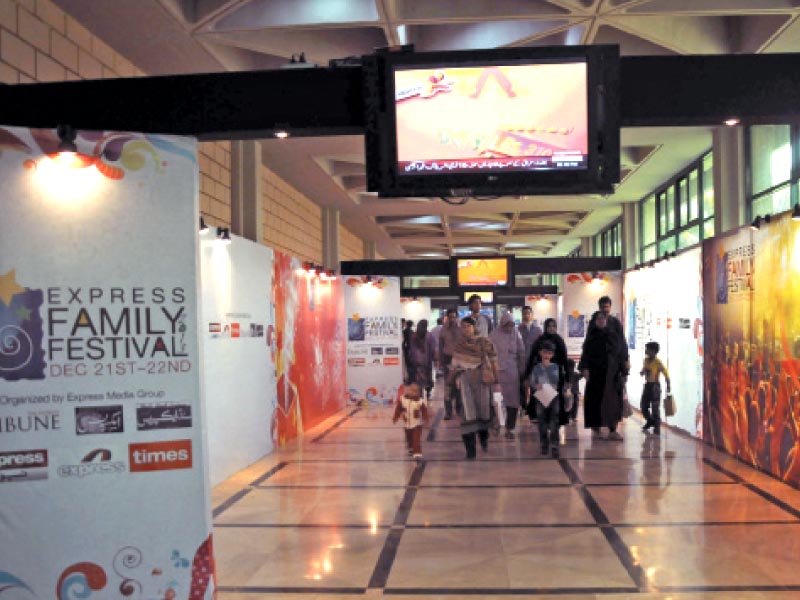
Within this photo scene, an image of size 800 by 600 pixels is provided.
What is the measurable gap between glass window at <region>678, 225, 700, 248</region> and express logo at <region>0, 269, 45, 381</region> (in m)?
9.37

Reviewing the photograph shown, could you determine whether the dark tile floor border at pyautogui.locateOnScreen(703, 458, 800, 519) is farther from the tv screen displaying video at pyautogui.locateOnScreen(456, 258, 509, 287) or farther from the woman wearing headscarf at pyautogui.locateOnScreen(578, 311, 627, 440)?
the tv screen displaying video at pyautogui.locateOnScreen(456, 258, 509, 287)

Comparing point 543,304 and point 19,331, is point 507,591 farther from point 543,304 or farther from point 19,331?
point 543,304

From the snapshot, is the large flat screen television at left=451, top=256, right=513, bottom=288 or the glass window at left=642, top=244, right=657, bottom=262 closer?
the glass window at left=642, top=244, right=657, bottom=262

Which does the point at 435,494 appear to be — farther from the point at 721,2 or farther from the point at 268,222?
the point at 268,222

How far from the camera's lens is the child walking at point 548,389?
26.7 ft

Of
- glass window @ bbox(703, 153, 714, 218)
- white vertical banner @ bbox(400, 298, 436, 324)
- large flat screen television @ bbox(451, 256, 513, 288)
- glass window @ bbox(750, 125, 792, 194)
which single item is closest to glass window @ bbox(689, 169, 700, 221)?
glass window @ bbox(703, 153, 714, 218)

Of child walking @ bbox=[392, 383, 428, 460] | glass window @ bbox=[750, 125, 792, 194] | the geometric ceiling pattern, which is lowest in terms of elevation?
child walking @ bbox=[392, 383, 428, 460]

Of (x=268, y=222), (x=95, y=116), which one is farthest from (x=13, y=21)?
(x=268, y=222)

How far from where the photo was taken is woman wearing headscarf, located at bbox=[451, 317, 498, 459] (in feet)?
26.0

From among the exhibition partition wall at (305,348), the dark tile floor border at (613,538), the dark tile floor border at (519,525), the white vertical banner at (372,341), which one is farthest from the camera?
the white vertical banner at (372,341)

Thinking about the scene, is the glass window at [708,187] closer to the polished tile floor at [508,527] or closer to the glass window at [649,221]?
the glass window at [649,221]

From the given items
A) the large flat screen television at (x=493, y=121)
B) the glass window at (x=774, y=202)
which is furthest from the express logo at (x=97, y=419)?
the glass window at (x=774, y=202)

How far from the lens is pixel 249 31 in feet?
21.2

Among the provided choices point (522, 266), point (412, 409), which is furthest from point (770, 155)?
point (522, 266)
